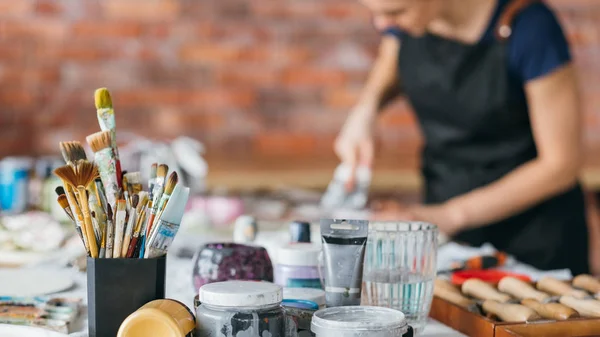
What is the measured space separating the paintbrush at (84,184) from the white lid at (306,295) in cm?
27

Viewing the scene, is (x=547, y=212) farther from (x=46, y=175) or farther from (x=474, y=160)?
(x=46, y=175)

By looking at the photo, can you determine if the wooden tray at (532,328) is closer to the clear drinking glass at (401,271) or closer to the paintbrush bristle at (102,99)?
the clear drinking glass at (401,271)

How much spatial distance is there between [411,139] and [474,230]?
1455 millimetres

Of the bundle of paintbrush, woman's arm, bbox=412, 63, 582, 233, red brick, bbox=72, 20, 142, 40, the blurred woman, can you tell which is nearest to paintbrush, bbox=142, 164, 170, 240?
the bundle of paintbrush

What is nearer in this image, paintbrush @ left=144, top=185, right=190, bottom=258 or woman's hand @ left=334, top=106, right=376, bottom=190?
paintbrush @ left=144, top=185, right=190, bottom=258

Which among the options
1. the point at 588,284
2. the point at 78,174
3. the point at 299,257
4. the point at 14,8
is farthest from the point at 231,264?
the point at 14,8

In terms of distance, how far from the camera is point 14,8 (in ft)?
11.7

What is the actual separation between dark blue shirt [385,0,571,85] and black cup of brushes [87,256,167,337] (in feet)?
4.53

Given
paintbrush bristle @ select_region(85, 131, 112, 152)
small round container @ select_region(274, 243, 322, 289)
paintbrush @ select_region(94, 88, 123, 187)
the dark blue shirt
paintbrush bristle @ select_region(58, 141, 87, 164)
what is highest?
the dark blue shirt

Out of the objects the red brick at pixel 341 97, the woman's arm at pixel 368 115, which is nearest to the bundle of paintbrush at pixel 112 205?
the woman's arm at pixel 368 115

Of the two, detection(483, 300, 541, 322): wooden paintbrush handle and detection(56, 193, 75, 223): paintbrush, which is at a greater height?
detection(56, 193, 75, 223): paintbrush

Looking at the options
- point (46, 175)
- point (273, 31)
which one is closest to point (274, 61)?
point (273, 31)

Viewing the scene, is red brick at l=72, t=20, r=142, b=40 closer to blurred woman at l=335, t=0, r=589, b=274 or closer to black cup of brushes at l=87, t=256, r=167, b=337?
blurred woman at l=335, t=0, r=589, b=274

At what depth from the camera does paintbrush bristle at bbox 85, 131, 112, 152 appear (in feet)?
3.25
